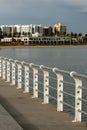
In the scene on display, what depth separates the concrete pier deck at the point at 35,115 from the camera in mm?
9086

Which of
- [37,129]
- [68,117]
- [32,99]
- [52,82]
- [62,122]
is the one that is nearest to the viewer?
[37,129]

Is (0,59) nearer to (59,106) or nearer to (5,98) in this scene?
(5,98)

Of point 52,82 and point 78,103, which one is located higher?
point 78,103

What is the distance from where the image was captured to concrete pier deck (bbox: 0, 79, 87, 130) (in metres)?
9.09

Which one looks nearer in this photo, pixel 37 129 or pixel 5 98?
pixel 37 129

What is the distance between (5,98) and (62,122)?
460cm

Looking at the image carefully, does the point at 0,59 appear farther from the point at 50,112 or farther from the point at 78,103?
the point at 78,103

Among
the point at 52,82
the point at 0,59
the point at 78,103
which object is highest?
the point at 78,103

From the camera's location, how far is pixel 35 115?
34.4ft

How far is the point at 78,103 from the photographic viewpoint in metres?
9.65

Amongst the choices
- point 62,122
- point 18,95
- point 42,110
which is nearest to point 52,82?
point 18,95

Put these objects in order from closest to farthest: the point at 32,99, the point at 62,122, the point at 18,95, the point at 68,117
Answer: the point at 62,122 < the point at 68,117 < the point at 32,99 < the point at 18,95

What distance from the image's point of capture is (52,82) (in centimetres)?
2916

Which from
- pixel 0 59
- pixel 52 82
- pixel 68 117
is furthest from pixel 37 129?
pixel 52 82
